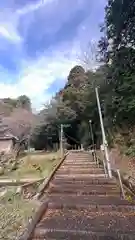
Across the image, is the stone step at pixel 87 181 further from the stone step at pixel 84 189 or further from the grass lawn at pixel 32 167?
the grass lawn at pixel 32 167

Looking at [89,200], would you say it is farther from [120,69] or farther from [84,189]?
[120,69]

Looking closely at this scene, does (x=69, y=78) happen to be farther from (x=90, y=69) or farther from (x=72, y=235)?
(x=72, y=235)

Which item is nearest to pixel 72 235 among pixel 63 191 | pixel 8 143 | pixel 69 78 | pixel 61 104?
pixel 63 191

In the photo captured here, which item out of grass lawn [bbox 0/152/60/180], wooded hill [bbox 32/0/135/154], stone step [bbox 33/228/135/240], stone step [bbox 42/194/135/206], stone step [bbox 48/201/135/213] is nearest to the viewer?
stone step [bbox 33/228/135/240]

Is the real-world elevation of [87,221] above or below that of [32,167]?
below

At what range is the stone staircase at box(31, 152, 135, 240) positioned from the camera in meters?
4.29

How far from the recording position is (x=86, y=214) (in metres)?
5.52

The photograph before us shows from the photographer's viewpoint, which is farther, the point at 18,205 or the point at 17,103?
the point at 17,103

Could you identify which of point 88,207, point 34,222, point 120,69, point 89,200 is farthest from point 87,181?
point 120,69

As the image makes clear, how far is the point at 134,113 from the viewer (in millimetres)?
13867

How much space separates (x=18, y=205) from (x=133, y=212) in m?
2.81

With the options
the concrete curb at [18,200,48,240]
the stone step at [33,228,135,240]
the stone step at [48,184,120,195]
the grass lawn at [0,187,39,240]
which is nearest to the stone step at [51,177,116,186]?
the stone step at [48,184,120,195]

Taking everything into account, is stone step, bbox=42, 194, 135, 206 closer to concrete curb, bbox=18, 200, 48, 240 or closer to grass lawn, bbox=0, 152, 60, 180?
concrete curb, bbox=18, 200, 48, 240

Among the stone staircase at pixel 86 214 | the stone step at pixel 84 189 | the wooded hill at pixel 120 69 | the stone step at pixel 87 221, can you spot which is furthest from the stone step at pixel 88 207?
the wooded hill at pixel 120 69
